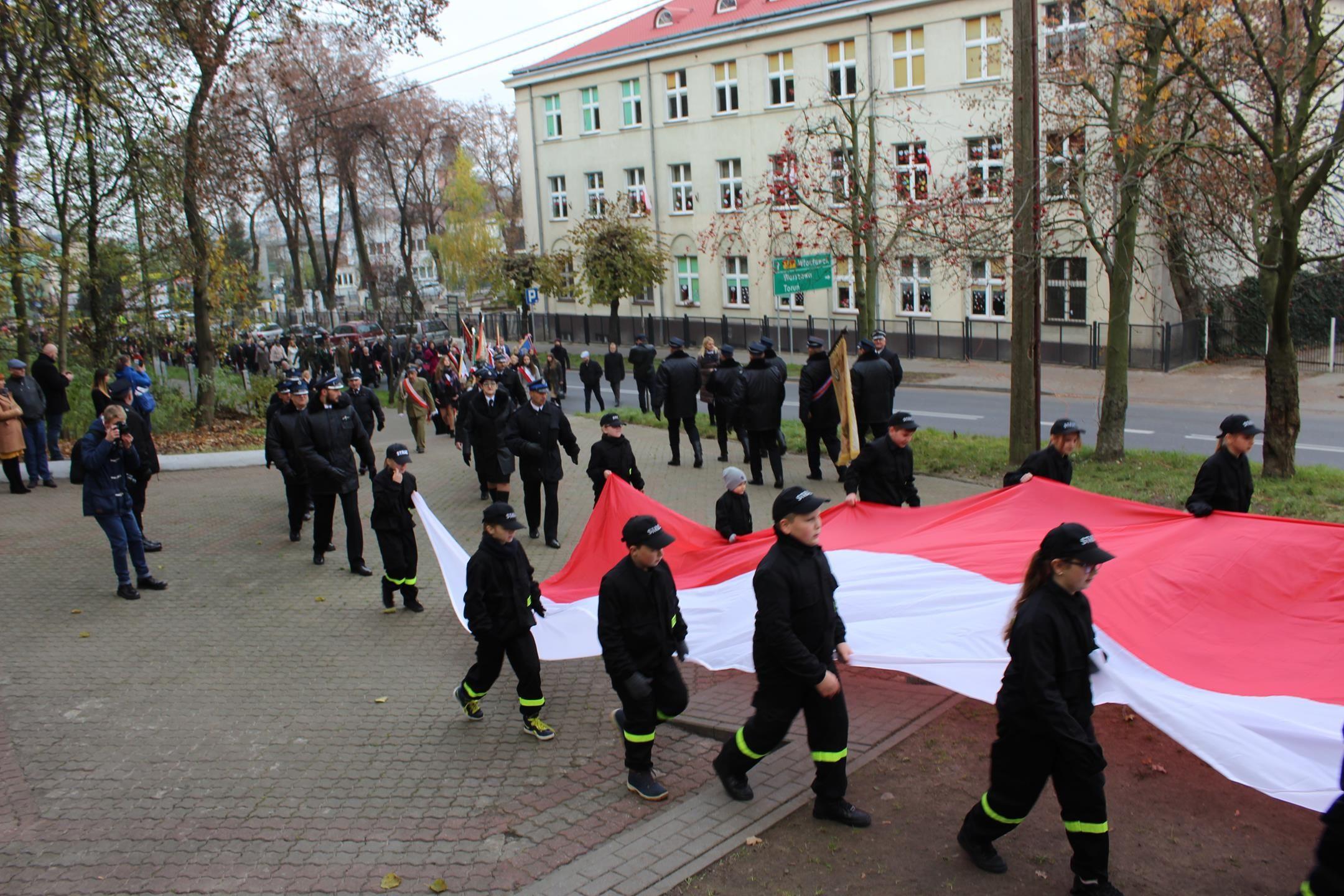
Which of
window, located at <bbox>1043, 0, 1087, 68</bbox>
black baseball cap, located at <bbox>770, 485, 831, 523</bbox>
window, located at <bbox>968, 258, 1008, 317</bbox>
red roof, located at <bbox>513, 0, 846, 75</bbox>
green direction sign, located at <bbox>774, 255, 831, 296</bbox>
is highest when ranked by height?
red roof, located at <bbox>513, 0, 846, 75</bbox>

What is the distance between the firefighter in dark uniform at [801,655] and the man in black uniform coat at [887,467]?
3581 mm

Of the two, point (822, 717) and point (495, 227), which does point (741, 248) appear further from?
point (822, 717)

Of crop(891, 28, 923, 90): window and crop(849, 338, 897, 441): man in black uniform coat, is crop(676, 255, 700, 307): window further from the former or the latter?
crop(849, 338, 897, 441): man in black uniform coat

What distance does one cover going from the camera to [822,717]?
18.0ft

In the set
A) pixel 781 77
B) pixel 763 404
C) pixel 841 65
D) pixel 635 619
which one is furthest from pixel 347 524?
pixel 781 77

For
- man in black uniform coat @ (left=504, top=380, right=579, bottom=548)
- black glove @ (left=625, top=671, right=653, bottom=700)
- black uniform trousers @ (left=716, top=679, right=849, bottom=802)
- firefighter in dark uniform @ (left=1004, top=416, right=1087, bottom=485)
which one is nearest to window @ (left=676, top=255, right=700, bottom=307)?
man in black uniform coat @ (left=504, top=380, right=579, bottom=548)

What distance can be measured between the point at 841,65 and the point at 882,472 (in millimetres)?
30586

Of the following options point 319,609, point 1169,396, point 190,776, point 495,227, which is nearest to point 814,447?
point 319,609

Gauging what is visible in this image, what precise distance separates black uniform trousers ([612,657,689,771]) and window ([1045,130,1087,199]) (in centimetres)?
1025

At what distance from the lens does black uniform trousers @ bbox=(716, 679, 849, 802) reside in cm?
546

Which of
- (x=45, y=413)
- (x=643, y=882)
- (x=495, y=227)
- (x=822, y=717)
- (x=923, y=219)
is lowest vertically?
(x=643, y=882)

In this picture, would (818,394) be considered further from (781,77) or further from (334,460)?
(781,77)

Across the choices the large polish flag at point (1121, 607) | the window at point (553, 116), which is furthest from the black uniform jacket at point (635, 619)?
the window at point (553, 116)

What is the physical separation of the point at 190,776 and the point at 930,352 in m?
31.4
